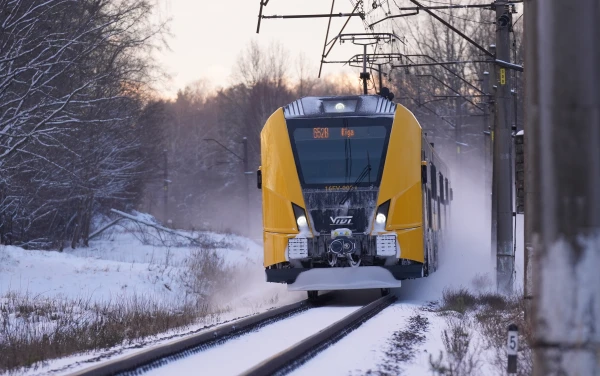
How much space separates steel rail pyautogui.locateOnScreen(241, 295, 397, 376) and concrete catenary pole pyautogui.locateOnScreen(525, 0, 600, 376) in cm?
239

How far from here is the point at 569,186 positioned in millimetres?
4129

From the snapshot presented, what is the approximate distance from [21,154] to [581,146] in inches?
816

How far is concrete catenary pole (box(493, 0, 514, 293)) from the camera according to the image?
56.3ft

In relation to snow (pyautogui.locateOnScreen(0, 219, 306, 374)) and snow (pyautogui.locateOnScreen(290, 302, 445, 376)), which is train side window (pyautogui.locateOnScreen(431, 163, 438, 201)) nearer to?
A: snow (pyautogui.locateOnScreen(0, 219, 306, 374))

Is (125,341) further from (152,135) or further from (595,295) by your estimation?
(152,135)

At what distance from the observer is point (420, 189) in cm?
1422

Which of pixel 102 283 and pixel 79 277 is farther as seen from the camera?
pixel 79 277

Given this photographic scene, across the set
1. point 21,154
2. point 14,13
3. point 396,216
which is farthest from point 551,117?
point 21,154

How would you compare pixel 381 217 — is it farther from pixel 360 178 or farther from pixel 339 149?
pixel 339 149

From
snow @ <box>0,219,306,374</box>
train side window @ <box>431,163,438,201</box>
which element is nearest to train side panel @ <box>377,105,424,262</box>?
snow @ <box>0,219,306,374</box>

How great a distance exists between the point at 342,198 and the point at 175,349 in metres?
6.71

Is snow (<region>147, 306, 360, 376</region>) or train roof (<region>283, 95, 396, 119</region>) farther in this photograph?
train roof (<region>283, 95, 396, 119</region>)

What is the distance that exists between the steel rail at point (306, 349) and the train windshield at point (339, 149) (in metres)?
2.93

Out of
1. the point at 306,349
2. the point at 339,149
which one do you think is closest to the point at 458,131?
the point at 339,149
